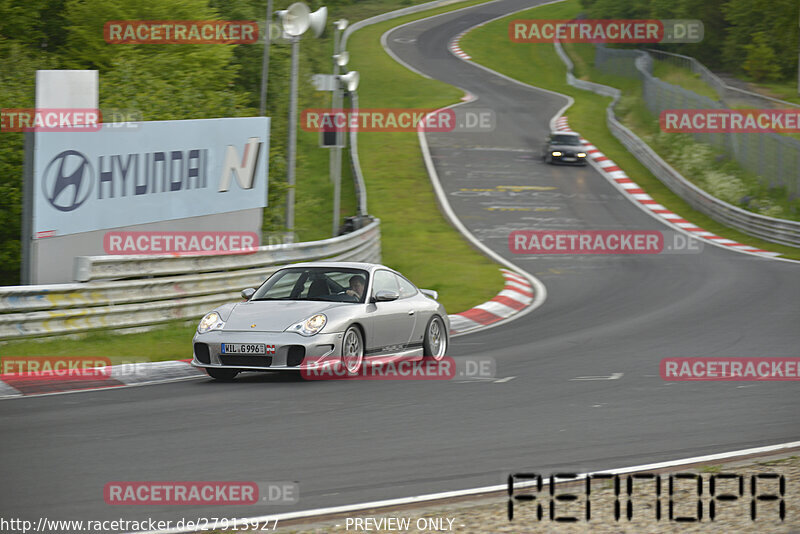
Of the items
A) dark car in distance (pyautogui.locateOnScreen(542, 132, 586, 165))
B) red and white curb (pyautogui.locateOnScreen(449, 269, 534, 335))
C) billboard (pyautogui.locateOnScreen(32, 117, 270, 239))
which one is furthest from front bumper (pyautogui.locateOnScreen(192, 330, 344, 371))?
dark car in distance (pyautogui.locateOnScreen(542, 132, 586, 165))

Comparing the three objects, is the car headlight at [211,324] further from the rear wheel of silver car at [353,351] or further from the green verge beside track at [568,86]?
the green verge beside track at [568,86]

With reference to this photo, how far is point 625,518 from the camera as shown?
580 cm

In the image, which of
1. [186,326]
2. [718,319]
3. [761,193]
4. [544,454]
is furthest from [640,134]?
[544,454]

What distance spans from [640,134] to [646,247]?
62.1ft

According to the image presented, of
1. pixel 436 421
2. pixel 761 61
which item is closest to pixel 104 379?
pixel 436 421

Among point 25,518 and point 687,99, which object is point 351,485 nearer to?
point 25,518

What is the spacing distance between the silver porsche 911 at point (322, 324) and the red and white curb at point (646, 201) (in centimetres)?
1769

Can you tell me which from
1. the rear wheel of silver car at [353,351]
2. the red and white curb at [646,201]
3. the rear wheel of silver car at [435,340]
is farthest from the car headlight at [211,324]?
the red and white curb at [646,201]

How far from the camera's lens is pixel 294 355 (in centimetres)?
1065

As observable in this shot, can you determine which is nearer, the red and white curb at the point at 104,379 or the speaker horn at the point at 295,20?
the red and white curb at the point at 104,379

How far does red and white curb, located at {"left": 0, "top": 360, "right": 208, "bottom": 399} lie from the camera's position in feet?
33.5

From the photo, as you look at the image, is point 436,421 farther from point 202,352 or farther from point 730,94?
point 730,94

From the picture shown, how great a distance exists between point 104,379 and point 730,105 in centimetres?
4573

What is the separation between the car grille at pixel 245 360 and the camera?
34.9ft
